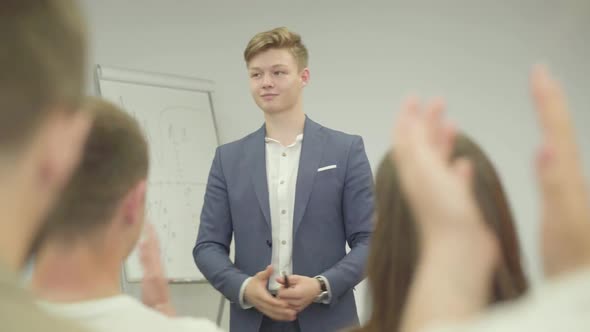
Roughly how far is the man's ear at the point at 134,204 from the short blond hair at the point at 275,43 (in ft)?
6.12

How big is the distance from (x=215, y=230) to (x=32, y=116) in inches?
107

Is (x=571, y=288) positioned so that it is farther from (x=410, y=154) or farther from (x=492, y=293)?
(x=492, y=293)

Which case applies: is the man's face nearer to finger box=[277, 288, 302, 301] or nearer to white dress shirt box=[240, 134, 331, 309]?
white dress shirt box=[240, 134, 331, 309]

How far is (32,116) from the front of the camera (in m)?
0.58

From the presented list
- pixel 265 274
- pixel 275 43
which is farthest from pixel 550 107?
pixel 275 43

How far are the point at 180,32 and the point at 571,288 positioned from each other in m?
4.90

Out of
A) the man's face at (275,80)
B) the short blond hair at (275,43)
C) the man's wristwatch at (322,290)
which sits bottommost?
the man's wristwatch at (322,290)

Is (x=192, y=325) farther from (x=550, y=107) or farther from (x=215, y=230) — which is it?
(x=215, y=230)

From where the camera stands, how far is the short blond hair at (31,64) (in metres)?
0.58

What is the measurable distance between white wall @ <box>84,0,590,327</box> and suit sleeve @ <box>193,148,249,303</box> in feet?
5.63

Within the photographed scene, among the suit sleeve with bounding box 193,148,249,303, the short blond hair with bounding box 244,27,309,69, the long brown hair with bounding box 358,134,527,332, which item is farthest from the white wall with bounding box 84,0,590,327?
the long brown hair with bounding box 358,134,527,332

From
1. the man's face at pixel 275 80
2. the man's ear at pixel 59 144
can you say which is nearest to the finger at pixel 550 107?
the man's ear at pixel 59 144

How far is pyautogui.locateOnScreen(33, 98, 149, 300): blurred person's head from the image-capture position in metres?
1.37

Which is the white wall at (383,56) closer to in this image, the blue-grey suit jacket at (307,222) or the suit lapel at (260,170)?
the blue-grey suit jacket at (307,222)
